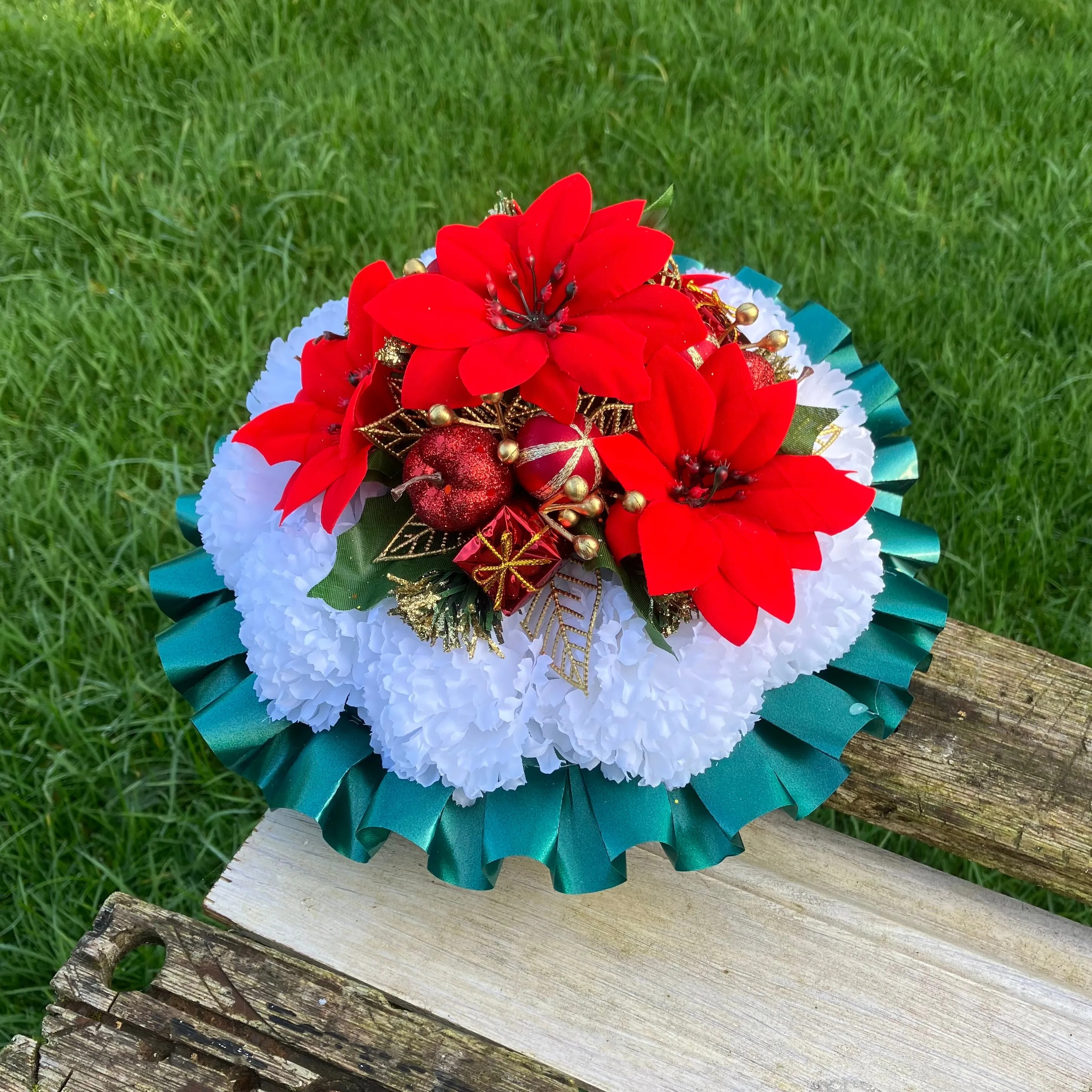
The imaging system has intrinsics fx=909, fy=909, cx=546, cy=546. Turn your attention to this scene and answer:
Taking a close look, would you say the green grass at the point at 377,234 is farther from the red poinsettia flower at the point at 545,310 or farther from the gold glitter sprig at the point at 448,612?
the red poinsettia flower at the point at 545,310

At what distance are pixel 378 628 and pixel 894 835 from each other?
0.90 meters

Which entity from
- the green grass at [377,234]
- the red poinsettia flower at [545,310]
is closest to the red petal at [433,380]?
the red poinsettia flower at [545,310]

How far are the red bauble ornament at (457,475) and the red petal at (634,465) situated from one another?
0.09 meters

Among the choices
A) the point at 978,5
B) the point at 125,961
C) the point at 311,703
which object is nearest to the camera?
the point at 311,703

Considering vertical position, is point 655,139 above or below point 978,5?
below

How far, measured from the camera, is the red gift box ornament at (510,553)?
2.37ft

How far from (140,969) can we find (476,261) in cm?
106

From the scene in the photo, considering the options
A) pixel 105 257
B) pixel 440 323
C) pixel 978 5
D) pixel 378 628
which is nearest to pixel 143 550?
pixel 105 257

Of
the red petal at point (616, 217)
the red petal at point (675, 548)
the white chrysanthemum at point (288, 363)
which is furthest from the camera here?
the white chrysanthemum at point (288, 363)

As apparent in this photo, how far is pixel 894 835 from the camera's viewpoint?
1309mm

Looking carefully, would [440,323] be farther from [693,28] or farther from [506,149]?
[693,28]

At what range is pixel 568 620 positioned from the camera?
2.57ft

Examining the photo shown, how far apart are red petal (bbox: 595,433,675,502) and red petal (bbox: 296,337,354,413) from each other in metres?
0.24

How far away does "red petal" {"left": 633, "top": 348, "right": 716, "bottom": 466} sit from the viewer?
2.36 feet
